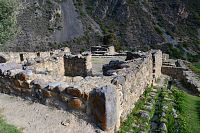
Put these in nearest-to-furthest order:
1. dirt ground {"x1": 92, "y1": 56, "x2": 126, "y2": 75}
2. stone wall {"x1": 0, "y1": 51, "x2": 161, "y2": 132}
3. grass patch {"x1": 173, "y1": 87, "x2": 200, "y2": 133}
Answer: stone wall {"x1": 0, "y1": 51, "x2": 161, "y2": 132} < grass patch {"x1": 173, "y1": 87, "x2": 200, "y2": 133} < dirt ground {"x1": 92, "y1": 56, "x2": 126, "y2": 75}

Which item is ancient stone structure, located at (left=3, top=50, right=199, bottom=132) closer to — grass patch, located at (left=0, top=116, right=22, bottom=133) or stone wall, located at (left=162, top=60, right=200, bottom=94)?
→ grass patch, located at (left=0, top=116, right=22, bottom=133)

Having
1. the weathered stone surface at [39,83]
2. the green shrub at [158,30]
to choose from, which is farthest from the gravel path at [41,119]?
the green shrub at [158,30]

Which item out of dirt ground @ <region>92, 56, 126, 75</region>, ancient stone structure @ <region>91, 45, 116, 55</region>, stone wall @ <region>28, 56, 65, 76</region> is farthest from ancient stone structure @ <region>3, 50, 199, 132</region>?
ancient stone structure @ <region>91, 45, 116, 55</region>

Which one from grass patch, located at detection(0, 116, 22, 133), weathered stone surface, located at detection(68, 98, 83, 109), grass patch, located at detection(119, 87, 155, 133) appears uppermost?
weathered stone surface, located at detection(68, 98, 83, 109)

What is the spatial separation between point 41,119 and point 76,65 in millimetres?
12474

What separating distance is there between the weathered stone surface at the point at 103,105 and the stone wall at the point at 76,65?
491 inches

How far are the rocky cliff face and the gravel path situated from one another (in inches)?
1761

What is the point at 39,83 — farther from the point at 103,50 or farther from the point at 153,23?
the point at 153,23

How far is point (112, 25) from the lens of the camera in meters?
79.1

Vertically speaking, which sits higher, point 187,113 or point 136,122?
point 136,122

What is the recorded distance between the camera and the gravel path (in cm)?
1031

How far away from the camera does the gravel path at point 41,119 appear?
10.3 meters

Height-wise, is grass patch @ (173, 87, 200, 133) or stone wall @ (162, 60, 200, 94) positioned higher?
stone wall @ (162, 60, 200, 94)

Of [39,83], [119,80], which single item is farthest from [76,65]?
[39,83]
